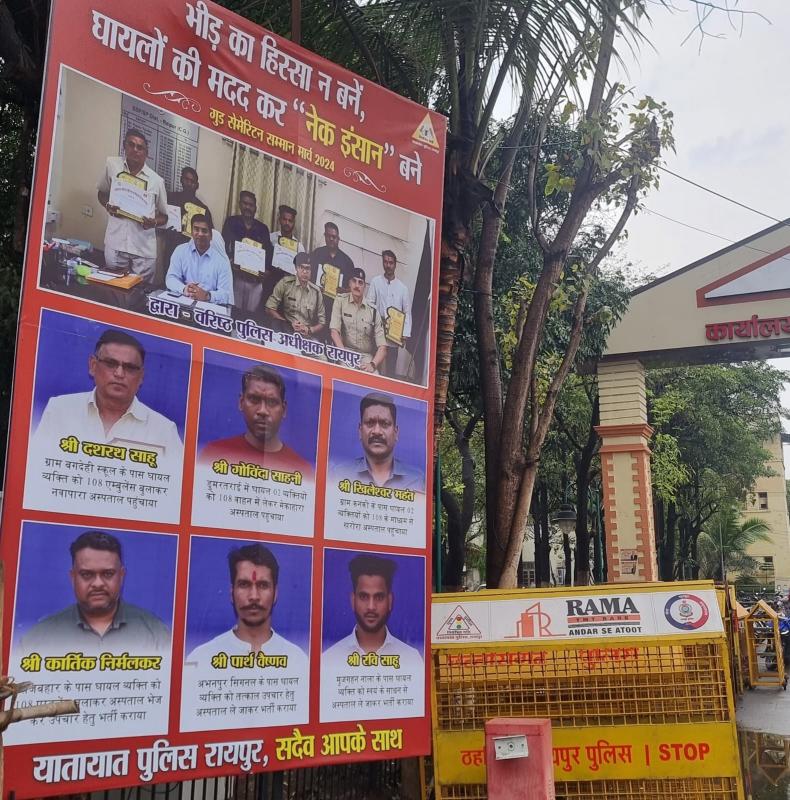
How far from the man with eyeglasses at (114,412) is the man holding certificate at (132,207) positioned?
39 centimetres

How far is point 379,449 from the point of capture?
5344 millimetres

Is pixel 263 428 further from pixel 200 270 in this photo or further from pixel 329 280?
pixel 329 280

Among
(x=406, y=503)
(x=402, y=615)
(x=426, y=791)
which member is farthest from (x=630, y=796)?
(x=406, y=503)

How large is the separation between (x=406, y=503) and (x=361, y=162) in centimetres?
208

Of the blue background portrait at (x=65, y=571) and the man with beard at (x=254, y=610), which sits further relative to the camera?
the man with beard at (x=254, y=610)

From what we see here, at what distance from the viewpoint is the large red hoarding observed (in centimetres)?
403

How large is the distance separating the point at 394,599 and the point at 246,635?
102 cm

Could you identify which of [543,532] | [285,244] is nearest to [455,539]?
[543,532]

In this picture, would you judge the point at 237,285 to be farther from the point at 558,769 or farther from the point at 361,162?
the point at 558,769

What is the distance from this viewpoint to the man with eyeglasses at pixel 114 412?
4.07 metres

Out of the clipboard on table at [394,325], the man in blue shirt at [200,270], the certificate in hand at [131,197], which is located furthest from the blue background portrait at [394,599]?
the certificate in hand at [131,197]

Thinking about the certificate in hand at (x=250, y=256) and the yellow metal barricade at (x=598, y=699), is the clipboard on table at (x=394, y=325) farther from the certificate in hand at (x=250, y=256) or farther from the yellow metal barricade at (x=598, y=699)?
the yellow metal barricade at (x=598, y=699)

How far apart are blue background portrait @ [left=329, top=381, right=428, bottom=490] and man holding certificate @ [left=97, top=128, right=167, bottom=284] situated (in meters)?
1.31

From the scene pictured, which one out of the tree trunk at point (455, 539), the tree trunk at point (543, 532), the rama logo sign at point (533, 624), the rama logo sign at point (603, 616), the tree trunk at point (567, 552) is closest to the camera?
the rama logo sign at point (603, 616)
